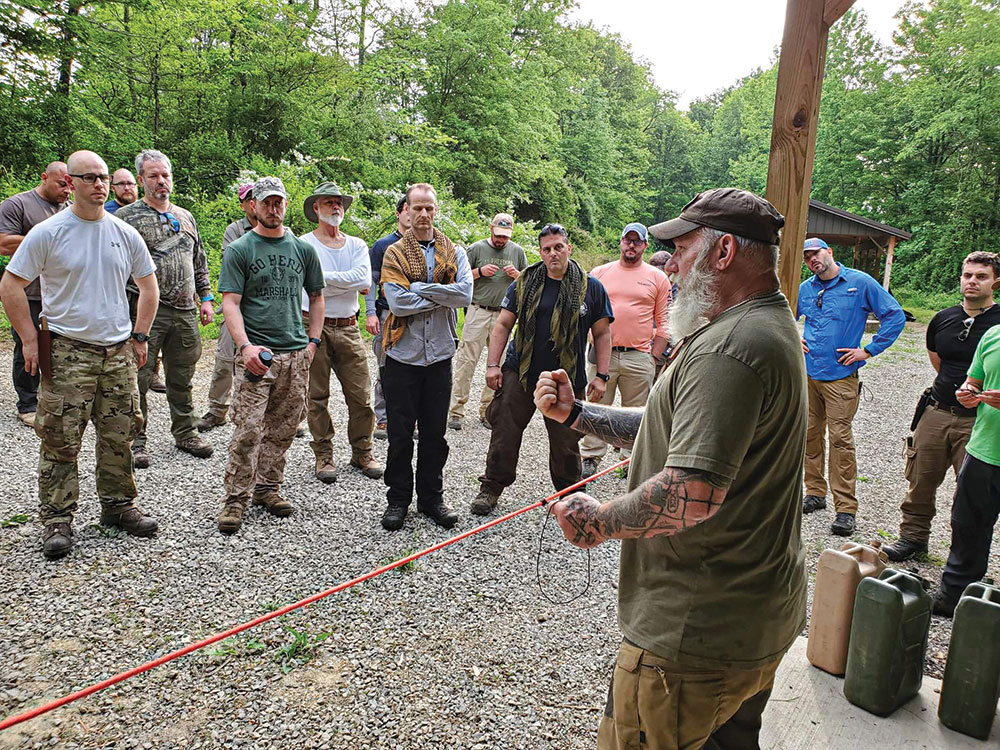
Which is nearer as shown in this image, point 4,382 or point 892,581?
point 892,581

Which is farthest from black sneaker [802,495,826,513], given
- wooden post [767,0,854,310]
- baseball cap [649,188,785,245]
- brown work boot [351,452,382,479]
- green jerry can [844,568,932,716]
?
baseball cap [649,188,785,245]

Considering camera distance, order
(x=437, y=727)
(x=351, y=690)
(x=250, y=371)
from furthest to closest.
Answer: (x=250, y=371)
(x=351, y=690)
(x=437, y=727)

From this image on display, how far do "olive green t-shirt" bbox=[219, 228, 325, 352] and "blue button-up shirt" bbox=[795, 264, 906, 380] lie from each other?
3877 millimetres

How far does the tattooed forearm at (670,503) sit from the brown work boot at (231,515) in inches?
133

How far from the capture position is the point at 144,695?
264 cm

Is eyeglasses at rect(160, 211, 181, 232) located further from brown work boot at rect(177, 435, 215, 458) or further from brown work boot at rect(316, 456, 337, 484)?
brown work boot at rect(316, 456, 337, 484)

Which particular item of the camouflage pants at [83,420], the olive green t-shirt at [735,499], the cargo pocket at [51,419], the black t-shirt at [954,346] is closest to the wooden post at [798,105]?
the olive green t-shirt at [735,499]

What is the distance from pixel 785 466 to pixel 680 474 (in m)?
0.31

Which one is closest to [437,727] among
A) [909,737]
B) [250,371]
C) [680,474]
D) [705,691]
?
[705,691]

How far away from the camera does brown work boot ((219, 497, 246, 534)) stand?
13.5 ft

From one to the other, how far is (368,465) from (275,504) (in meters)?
1.09

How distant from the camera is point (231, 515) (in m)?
4.16

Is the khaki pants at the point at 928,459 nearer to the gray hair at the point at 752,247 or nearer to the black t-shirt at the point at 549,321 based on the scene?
the black t-shirt at the point at 549,321

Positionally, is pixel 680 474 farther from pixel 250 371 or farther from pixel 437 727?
pixel 250 371
